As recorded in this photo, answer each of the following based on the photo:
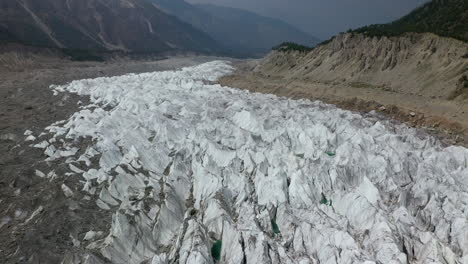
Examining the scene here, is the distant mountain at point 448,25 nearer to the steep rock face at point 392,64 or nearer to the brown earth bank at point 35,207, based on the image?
the steep rock face at point 392,64

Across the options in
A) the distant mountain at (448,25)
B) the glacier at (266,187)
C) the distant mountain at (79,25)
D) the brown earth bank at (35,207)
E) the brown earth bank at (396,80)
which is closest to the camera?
the glacier at (266,187)

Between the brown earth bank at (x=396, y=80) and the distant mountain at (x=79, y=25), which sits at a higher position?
the brown earth bank at (x=396, y=80)

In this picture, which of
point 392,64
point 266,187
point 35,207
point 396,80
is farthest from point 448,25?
point 35,207

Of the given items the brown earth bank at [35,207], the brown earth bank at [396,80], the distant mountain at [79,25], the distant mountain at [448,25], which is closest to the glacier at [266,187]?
the brown earth bank at [35,207]

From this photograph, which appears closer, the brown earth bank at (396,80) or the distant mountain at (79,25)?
the brown earth bank at (396,80)

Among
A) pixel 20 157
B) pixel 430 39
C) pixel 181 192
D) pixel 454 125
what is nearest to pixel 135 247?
pixel 181 192

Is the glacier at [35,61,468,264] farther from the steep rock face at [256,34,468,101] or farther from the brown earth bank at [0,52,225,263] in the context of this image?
the steep rock face at [256,34,468,101]

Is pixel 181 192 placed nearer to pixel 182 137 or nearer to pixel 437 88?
pixel 182 137
